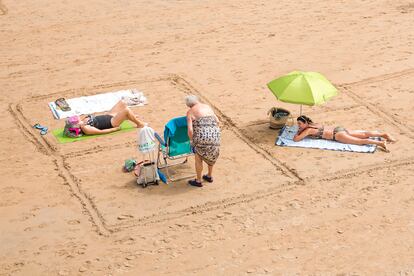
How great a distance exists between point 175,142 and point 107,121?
6.76 ft

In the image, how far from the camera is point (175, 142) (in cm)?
1200

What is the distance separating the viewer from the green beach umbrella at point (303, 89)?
12.8 metres

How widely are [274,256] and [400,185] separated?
8.81ft

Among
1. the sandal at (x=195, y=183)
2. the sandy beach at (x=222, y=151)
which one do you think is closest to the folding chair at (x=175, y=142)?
the sandal at (x=195, y=183)

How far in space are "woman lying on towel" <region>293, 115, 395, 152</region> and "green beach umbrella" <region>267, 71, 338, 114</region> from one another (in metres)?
0.38

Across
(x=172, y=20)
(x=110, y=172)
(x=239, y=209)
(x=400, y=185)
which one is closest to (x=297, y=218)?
(x=239, y=209)

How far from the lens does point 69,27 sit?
18797 millimetres

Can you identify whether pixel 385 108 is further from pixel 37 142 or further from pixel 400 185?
pixel 37 142

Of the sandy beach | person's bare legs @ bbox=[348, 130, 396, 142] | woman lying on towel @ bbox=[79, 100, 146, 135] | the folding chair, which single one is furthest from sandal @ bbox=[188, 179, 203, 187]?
person's bare legs @ bbox=[348, 130, 396, 142]

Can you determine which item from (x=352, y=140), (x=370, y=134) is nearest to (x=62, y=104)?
(x=352, y=140)

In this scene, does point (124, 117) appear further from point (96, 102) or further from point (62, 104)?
point (62, 104)

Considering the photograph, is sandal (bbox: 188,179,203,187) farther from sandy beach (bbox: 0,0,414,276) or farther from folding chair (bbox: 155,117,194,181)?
folding chair (bbox: 155,117,194,181)

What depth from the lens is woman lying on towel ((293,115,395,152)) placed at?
1284 centimetres

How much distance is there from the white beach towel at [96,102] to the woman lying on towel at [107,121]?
780 mm
